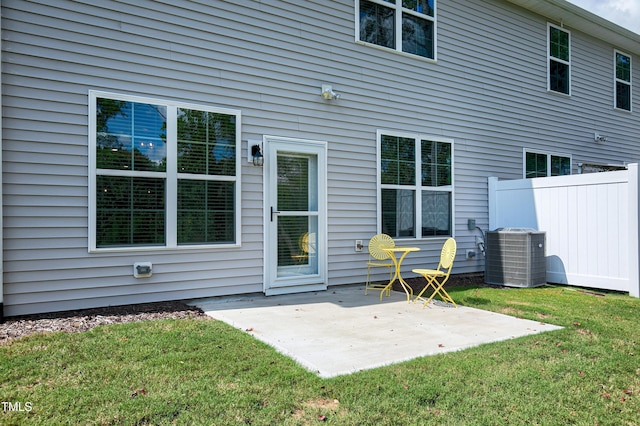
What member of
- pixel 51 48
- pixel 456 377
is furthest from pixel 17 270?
pixel 456 377

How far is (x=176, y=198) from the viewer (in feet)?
15.6

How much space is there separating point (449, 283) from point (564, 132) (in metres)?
4.84

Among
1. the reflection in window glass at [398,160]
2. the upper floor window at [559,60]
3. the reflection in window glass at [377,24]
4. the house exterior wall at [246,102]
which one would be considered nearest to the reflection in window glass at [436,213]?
the house exterior wall at [246,102]

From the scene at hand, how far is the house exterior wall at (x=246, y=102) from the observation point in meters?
4.11

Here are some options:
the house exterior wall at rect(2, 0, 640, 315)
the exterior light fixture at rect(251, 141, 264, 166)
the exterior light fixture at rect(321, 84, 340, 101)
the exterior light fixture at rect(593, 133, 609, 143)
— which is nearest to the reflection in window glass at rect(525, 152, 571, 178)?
the house exterior wall at rect(2, 0, 640, 315)

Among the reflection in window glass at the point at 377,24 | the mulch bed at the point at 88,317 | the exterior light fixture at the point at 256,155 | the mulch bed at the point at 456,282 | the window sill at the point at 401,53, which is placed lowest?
the mulch bed at the point at 456,282

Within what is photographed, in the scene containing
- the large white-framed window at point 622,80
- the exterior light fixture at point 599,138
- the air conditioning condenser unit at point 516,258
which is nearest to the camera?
the air conditioning condenser unit at point 516,258

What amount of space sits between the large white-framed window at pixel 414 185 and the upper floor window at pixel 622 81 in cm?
582

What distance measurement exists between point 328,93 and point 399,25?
6.32ft

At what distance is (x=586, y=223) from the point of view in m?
6.21

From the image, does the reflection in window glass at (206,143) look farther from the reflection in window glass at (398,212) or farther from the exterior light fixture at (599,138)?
the exterior light fixture at (599,138)

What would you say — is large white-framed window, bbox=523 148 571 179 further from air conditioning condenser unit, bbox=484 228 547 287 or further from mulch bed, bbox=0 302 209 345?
mulch bed, bbox=0 302 209 345

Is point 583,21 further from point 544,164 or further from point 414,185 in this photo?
point 414,185

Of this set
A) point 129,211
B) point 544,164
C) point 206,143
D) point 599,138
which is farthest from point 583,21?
point 129,211
